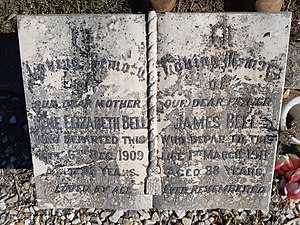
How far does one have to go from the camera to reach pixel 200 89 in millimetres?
2283

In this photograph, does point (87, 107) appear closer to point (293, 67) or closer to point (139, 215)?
point (139, 215)

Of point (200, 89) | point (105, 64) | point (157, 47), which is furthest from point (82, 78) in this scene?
point (200, 89)

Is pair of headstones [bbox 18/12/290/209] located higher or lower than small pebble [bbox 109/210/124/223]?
higher

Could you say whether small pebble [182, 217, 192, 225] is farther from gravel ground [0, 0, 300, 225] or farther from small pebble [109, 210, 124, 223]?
small pebble [109, 210, 124, 223]

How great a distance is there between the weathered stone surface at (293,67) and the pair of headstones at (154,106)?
61 centimetres

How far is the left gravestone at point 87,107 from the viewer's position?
2.21 meters

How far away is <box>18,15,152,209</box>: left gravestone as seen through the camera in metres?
2.21

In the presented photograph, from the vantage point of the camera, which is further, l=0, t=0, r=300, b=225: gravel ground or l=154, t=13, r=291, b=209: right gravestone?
l=0, t=0, r=300, b=225: gravel ground

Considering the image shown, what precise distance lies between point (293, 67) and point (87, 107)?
1.22 meters

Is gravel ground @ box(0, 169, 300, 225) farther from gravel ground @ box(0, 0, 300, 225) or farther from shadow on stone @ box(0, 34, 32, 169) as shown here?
shadow on stone @ box(0, 34, 32, 169)

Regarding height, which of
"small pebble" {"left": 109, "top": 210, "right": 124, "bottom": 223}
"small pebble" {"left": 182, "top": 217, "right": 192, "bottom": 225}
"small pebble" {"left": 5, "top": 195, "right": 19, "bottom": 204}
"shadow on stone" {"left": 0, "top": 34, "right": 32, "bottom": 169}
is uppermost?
"shadow on stone" {"left": 0, "top": 34, "right": 32, "bottom": 169}

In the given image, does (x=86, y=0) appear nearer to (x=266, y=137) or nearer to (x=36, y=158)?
(x=36, y=158)

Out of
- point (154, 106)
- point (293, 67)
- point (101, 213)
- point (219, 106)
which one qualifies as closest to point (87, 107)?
point (154, 106)

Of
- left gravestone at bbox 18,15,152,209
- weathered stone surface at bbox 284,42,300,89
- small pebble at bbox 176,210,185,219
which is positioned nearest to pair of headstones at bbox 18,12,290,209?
left gravestone at bbox 18,15,152,209
